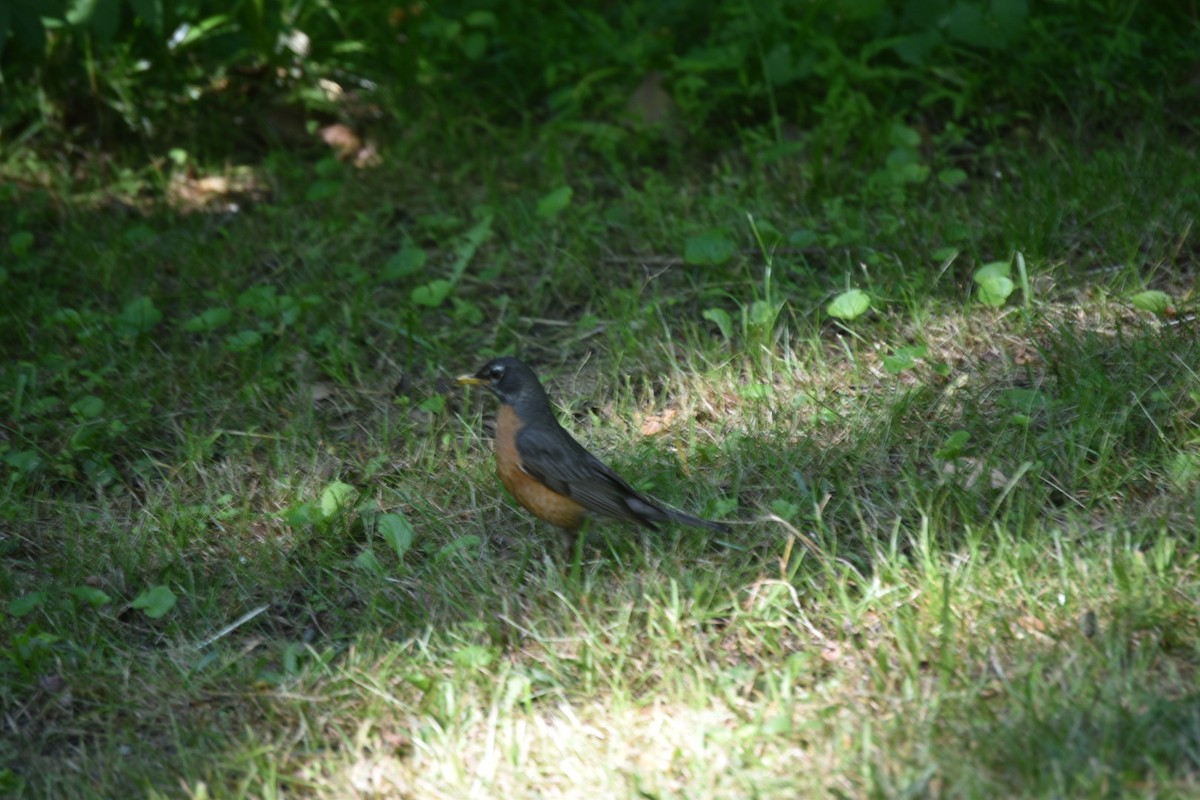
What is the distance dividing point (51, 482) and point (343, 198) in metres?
2.05

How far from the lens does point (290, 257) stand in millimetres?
5680

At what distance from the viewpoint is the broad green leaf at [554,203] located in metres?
5.55

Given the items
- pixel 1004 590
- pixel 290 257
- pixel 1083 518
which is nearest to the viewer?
pixel 1004 590

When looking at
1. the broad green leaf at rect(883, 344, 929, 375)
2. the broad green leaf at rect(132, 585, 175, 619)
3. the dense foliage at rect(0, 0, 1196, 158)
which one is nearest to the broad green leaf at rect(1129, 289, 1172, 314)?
the broad green leaf at rect(883, 344, 929, 375)

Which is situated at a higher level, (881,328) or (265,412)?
(881,328)

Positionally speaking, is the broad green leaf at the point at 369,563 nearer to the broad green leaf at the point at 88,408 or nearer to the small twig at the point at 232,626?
the small twig at the point at 232,626

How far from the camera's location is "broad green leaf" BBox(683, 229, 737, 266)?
5031mm

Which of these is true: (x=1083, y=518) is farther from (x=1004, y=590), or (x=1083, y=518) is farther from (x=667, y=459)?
(x=667, y=459)

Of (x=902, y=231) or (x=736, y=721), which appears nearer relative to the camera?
(x=736, y=721)

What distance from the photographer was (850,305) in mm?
4566

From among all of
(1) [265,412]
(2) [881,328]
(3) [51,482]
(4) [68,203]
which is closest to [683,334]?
(2) [881,328]

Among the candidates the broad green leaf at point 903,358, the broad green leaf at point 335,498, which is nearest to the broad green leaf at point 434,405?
the broad green leaf at point 335,498

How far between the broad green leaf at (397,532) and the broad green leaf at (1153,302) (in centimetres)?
249

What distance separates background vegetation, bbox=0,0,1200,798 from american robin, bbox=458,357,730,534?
12 centimetres
